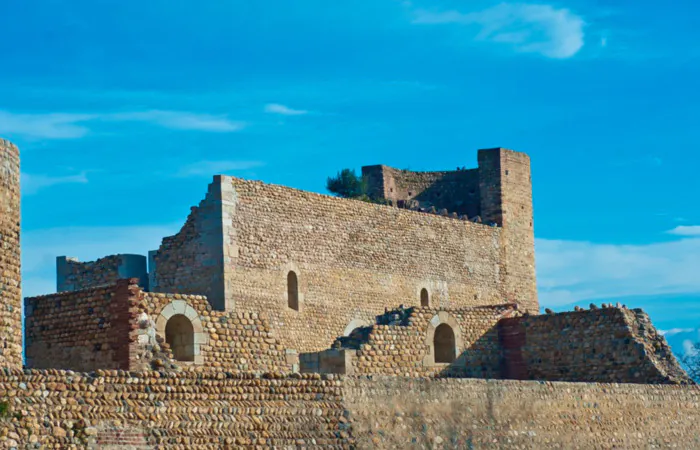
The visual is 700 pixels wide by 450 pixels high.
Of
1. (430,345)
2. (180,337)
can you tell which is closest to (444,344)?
(430,345)

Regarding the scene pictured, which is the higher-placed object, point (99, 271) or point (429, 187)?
point (429, 187)

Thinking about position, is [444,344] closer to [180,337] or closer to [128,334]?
[180,337]

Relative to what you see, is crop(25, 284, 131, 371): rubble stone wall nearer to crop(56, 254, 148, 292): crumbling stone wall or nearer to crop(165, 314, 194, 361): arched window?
crop(165, 314, 194, 361): arched window

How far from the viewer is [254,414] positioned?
54.9 feet

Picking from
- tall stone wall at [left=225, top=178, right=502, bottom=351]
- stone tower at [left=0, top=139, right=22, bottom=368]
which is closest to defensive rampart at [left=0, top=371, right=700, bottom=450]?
stone tower at [left=0, top=139, right=22, bottom=368]

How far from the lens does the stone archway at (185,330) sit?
19891 mm

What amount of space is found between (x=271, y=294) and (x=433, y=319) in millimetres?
3426

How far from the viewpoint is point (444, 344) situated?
2602cm

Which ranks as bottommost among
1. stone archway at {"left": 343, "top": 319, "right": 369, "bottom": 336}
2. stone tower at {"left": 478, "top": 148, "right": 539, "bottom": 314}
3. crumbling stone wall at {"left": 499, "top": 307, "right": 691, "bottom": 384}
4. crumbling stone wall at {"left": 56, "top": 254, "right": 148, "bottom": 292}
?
crumbling stone wall at {"left": 499, "top": 307, "right": 691, "bottom": 384}

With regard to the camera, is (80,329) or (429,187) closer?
(80,329)

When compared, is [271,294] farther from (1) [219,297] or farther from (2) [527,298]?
(2) [527,298]

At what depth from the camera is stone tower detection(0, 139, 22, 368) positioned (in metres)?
17.0

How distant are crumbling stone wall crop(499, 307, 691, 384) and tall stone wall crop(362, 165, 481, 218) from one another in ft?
30.1

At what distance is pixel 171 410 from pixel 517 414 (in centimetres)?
718
